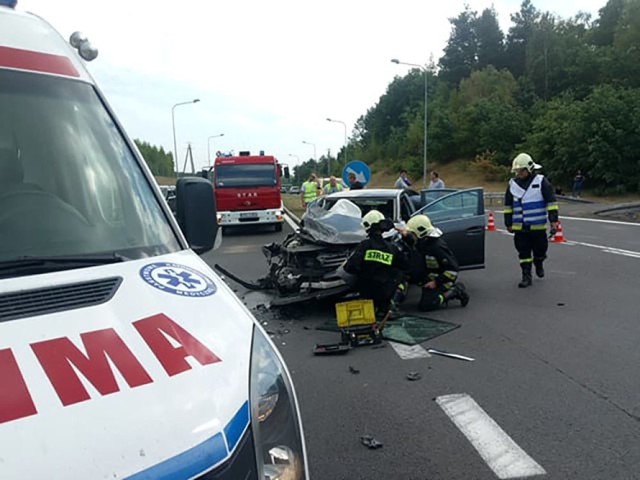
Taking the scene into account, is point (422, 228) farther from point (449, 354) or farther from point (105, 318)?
point (105, 318)

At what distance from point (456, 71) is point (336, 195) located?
90.8 metres

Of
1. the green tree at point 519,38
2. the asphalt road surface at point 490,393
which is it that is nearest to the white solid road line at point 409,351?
the asphalt road surface at point 490,393

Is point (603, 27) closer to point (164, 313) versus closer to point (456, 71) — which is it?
point (456, 71)

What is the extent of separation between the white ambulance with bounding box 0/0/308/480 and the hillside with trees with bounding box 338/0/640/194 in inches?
1474

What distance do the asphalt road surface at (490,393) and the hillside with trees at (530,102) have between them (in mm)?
32523

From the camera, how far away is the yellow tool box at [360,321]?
6.04 meters

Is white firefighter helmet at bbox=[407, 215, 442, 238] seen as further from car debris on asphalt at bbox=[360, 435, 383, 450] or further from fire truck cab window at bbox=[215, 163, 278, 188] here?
fire truck cab window at bbox=[215, 163, 278, 188]

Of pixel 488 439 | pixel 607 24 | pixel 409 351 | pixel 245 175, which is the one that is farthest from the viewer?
pixel 607 24

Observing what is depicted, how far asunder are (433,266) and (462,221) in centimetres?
123

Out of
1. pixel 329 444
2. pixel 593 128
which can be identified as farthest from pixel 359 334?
pixel 593 128

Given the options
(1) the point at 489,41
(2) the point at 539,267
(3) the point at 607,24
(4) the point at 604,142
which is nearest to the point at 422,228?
(2) the point at 539,267

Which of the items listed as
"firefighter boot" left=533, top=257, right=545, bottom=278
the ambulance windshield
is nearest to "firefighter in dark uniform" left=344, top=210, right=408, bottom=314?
"firefighter boot" left=533, top=257, right=545, bottom=278

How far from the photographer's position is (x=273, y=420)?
180 cm

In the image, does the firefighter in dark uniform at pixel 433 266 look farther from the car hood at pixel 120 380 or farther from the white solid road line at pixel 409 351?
the car hood at pixel 120 380
